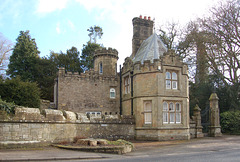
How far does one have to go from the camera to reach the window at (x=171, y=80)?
1935cm

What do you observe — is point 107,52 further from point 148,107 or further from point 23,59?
point 23,59

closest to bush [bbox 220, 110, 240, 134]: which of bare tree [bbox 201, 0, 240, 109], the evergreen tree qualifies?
bare tree [bbox 201, 0, 240, 109]

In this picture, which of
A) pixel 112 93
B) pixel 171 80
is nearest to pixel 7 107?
pixel 171 80

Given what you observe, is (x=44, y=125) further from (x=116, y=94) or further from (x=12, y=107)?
(x=116, y=94)

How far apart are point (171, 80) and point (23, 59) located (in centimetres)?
2495

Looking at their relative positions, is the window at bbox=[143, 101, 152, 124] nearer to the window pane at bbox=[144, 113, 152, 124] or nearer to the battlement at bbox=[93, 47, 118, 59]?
the window pane at bbox=[144, 113, 152, 124]

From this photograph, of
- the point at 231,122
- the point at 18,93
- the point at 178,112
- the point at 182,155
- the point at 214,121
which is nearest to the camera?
the point at 182,155

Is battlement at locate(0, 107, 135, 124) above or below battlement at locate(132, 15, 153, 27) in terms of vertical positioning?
below

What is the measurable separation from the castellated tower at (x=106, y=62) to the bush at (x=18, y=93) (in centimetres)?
851

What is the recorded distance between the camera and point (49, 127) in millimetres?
12656

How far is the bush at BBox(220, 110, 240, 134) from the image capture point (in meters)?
24.0

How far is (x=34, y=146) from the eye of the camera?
1178 cm

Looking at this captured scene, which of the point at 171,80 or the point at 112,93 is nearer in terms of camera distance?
the point at 171,80

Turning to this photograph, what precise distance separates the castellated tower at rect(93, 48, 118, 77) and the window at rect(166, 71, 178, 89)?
706 centimetres
